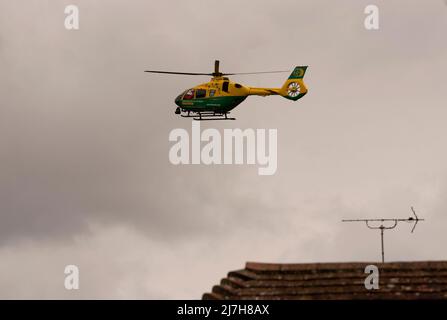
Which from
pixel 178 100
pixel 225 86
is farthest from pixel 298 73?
pixel 178 100

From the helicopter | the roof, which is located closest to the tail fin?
the helicopter

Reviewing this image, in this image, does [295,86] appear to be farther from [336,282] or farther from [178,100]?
[336,282]

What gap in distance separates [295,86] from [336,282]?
64191mm

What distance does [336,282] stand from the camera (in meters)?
38.2

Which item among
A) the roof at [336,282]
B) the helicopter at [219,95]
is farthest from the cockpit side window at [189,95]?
the roof at [336,282]

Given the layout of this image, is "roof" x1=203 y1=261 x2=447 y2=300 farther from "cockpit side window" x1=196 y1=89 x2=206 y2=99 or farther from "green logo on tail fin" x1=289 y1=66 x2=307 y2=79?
"green logo on tail fin" x1=289 y1=66 x2=307 y2=79

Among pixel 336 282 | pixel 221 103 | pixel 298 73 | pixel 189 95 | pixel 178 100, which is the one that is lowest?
pixel 336 282

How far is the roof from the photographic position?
123 feet

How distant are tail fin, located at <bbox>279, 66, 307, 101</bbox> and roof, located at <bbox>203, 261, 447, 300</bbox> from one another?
6065cm

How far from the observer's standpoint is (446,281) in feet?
124
